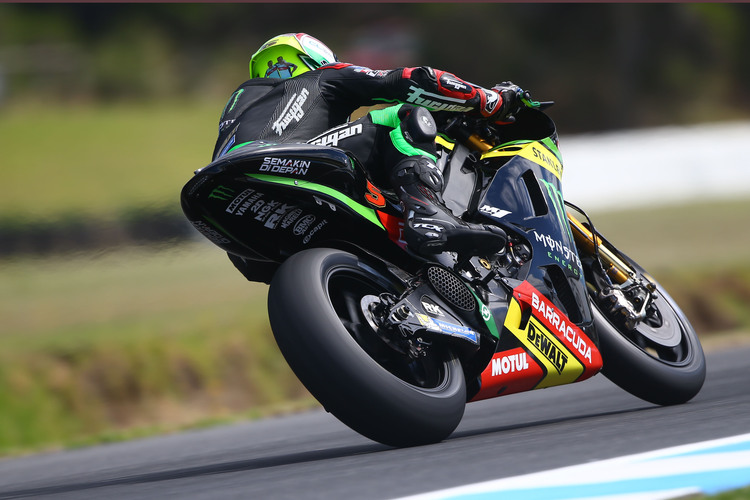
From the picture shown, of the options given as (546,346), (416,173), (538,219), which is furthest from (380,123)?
(546,346)

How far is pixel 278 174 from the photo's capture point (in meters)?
3.67

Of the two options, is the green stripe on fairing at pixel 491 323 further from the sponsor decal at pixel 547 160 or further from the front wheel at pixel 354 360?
the sponsor decal at pixel 547 160

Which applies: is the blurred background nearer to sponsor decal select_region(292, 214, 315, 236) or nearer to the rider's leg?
sponsor decal select_region(292, 214, 315, 236)

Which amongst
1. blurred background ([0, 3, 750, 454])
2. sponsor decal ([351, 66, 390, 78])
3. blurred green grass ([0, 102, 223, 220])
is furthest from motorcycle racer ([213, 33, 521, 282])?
blurred green grass ([0, 102, 223, 220])

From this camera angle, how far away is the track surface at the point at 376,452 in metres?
3.20

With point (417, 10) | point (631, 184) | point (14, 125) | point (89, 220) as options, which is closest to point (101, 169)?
point (14, 125)

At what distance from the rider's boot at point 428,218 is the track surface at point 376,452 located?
72 centimetres

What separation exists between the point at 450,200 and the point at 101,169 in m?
16.8

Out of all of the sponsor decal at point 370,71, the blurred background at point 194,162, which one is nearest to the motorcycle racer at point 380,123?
the sponsor decal at point 370,71

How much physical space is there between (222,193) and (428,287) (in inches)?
32.5

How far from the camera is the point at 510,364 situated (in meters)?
4.04

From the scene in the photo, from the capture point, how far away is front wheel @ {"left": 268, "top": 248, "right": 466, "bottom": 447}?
344 centimetres

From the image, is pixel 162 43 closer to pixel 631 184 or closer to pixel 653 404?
pixel 631 184

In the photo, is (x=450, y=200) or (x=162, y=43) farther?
(x=162, y=43)
